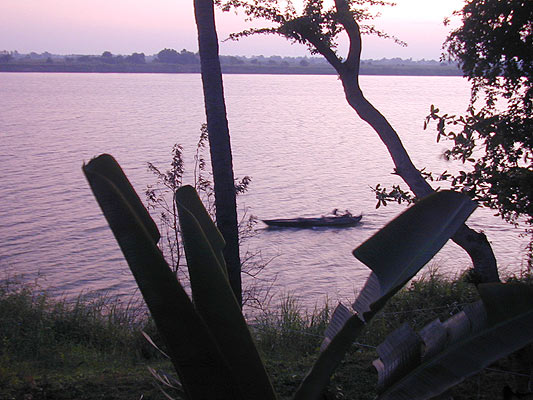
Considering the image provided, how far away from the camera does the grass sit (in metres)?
3.88

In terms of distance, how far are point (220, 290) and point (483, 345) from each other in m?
0.97

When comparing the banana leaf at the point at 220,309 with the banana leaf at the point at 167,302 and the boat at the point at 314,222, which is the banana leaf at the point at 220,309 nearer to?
the banana leaf at the point at 167,302

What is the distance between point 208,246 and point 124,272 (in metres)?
15.5

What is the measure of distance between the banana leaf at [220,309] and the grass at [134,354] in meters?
1.39

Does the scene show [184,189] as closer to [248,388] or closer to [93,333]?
[248,388]

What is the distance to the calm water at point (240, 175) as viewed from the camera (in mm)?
17875

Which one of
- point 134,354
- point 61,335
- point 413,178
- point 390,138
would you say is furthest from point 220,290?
point 390,138

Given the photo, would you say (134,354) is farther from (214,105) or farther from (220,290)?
(220,290)

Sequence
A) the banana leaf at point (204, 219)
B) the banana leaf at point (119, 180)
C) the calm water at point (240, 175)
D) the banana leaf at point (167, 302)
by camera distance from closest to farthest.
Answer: the banana leaf at point (167, 302)
the banana leaf at point (119, 180)
the banana leaf at point (204, 219)
the calm water at point (240, 175)

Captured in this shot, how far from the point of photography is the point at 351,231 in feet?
80.2

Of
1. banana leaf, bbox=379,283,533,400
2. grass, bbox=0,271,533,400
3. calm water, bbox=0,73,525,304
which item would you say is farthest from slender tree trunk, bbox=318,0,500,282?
→ banana leaf, bbox=379,283,533,400

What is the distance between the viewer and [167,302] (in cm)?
189

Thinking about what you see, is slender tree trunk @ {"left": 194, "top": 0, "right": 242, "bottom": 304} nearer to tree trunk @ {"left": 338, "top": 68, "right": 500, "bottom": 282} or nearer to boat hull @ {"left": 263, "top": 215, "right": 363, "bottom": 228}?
tree trunk @ {"left": 338, "top": 68, "right": 500, "bottom": 282}

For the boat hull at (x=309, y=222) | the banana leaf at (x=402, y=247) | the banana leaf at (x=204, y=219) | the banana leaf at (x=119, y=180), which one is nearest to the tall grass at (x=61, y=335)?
the banana leaf at (x=204, y=219)
